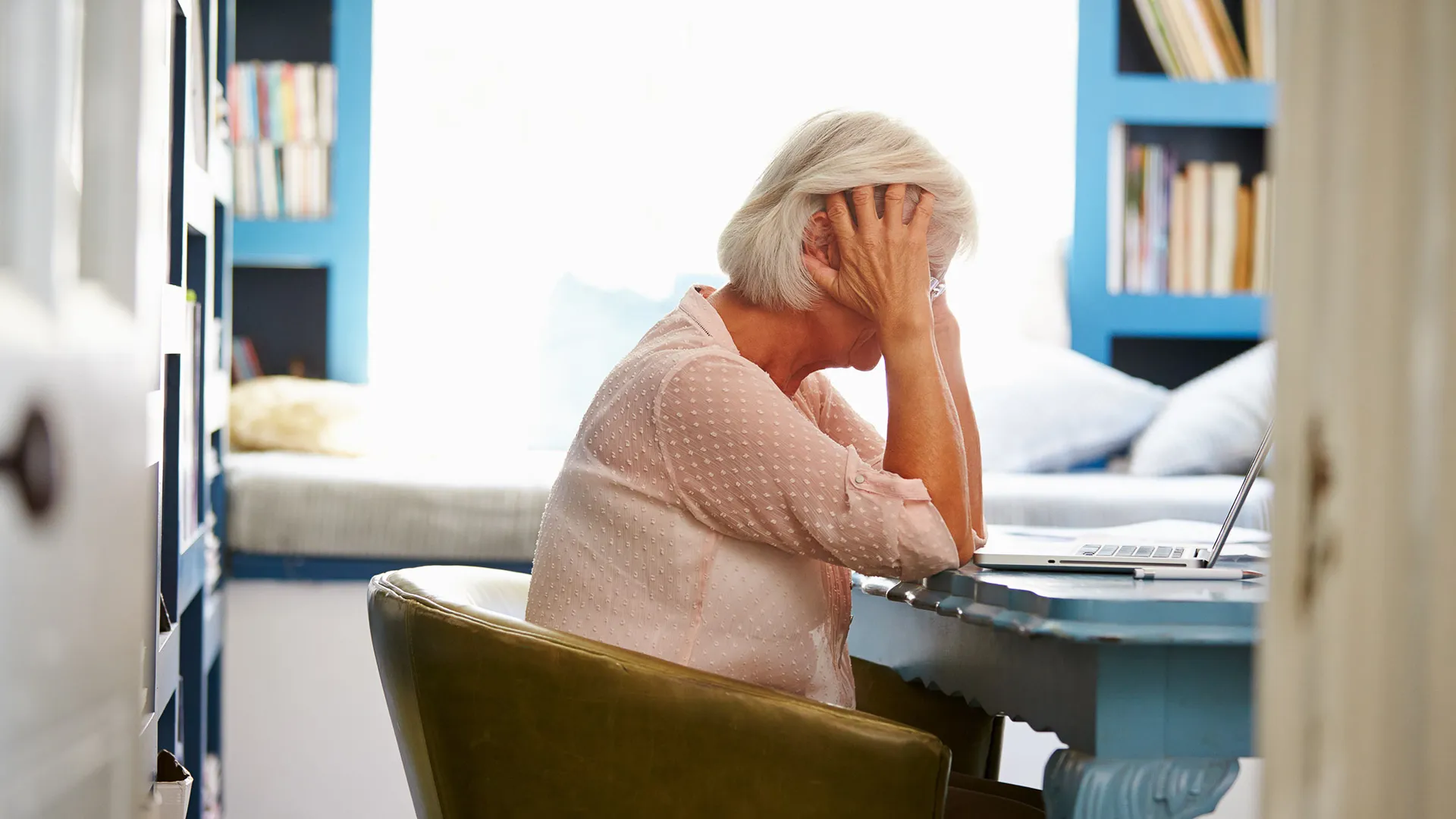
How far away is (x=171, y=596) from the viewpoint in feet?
5.20

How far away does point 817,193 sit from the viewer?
4.35 ft

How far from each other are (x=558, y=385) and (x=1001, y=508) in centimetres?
145

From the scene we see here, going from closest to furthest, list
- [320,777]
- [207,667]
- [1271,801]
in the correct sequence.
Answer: [1271,801]
[207,667]
[320,777]

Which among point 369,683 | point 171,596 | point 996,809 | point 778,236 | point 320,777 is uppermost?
point 778,236

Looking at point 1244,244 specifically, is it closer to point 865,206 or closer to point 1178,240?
point 1178,240

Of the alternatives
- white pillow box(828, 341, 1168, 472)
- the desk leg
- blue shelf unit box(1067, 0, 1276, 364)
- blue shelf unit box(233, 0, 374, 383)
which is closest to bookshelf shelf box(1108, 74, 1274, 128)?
blue shelf unit box(1067, 0, 1276, 364)

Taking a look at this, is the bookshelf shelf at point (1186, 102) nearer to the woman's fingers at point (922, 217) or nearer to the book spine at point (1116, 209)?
the book spine at point (1116, 209)

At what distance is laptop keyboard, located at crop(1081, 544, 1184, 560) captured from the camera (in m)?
1.19

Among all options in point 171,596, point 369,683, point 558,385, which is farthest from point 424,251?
point 171,596

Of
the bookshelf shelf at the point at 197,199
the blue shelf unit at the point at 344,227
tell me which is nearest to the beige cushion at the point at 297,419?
the blue shelf unit at the point at 344,227

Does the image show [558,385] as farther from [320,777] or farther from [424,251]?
[320,777]

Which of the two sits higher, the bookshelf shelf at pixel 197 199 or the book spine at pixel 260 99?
the book spine at pixel 260 99

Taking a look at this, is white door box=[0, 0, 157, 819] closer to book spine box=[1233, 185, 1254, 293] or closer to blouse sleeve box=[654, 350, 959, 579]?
blouse sleeve box=[654, 350, 959, 579]

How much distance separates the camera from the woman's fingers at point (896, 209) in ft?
4.29
